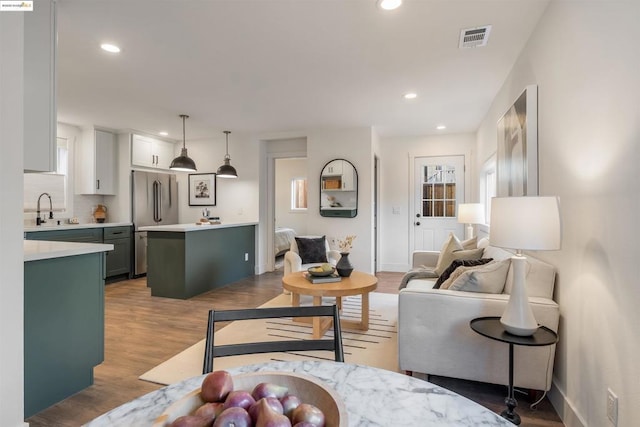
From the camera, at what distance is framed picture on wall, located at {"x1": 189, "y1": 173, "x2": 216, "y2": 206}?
21.1ft

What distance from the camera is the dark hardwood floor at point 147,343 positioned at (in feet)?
6.47

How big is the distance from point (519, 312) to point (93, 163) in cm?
619

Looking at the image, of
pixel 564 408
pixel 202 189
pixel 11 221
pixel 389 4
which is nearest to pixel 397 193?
pixel 202 189

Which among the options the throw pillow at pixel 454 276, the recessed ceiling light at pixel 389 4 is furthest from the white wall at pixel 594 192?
the recessed ceiling light at pixel 389 4

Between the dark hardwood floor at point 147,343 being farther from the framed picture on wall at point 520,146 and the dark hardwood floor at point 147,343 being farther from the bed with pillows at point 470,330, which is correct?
the framed picture on wall at point 520,146

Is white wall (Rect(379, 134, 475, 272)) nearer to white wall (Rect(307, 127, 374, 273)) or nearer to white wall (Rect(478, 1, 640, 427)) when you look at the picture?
white wall (Rect(307, 127, 374, 273))

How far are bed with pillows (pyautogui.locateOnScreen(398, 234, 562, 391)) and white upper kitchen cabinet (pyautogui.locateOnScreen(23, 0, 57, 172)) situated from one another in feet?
7.81

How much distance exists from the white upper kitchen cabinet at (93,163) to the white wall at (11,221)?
4442mm

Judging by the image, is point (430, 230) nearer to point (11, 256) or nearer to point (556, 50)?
point (556, 50)

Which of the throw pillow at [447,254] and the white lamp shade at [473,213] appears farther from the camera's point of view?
the white lamp shade at [473,213]

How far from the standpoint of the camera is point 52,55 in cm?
204

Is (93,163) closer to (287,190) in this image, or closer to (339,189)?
(339,189)

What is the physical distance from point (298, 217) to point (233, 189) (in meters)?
2.85

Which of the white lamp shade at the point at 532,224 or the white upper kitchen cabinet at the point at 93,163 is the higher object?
the white upper kitchen cabinet at the point at 93,163
